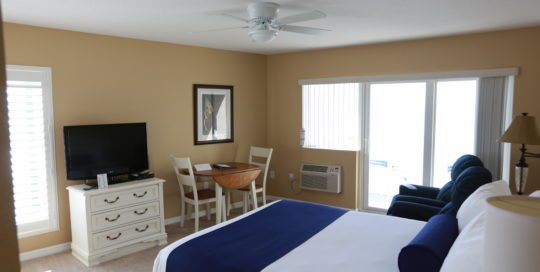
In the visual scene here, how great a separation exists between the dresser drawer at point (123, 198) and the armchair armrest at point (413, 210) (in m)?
2.37

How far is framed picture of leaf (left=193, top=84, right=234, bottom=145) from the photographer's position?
15.8 ft

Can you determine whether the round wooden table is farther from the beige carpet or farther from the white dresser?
the beige carpet

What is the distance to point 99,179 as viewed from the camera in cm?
352

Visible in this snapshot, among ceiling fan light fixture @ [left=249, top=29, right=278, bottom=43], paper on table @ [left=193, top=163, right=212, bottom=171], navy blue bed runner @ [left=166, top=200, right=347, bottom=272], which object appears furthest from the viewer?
paper on table @ [left=193, top=163, right=212, bottom=171]

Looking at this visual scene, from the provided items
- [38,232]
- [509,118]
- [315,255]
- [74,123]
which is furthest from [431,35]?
[38,232]

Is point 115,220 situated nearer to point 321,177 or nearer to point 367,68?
point 321,177

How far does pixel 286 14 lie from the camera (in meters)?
3.06

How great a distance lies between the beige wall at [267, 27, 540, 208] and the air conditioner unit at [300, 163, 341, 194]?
0.33 ft

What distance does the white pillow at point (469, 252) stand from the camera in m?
1.44

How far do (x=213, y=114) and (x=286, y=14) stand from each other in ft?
7.32

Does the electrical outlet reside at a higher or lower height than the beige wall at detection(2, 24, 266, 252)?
lower

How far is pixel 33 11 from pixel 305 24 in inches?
90.1

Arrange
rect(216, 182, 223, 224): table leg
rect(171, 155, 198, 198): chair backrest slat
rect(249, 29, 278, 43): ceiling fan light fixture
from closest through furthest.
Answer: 1. rect(249, 29, 278, 43): ceiling fan light fixture
2. rect(171, 155, 198, 198): chair backrest slat
3. rect(216, 182, 223, 224): table leg

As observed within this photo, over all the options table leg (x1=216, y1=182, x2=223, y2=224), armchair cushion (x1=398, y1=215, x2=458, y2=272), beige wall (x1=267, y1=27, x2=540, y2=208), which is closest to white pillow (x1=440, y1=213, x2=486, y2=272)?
armchair cushion (x1=398, y1=215, x2=458, y2=272)
